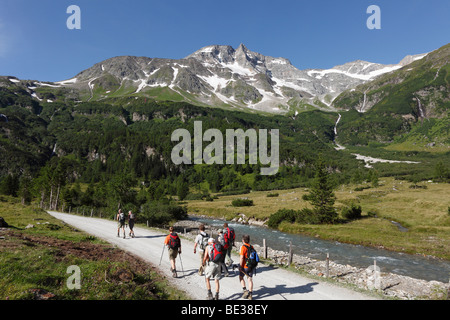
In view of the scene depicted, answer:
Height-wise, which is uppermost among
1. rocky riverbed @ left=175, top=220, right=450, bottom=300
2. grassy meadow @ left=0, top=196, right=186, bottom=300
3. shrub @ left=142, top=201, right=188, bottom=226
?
grassy meadow @ left=0, top=196, right=186, bottom=300

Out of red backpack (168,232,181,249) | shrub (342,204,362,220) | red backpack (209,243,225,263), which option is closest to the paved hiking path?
red backpack (168,232,181,249)

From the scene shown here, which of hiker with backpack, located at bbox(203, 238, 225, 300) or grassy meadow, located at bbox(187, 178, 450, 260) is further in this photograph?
grassy meadow, located at bbox(187, 178, 450, 260)

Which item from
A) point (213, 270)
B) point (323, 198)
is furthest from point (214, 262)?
point (323, 198)

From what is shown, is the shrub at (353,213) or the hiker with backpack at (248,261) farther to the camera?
the shrub at (353,213)

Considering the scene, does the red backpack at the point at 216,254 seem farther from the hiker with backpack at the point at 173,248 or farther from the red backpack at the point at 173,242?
the red backpack at the point at 173,242

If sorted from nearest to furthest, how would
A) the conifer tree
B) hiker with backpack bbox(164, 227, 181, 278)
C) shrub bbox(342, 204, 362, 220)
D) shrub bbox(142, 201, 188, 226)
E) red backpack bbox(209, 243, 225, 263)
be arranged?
1. red backpack bbox(209, 243, 225, 263)
2. hiker with backpack bbox(164, 227, 181, 278)
3. shrub bbox(142, 201, 188, 226)
4. the conifer tree
5. shrub bbox(342, 204, 362, 220)

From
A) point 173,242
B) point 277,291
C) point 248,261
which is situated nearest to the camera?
point 248,261

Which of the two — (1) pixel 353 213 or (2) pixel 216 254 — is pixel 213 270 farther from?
(1) pixel 353 213

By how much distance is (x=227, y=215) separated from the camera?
273 feet

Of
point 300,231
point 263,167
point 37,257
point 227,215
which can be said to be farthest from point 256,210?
point 263,167

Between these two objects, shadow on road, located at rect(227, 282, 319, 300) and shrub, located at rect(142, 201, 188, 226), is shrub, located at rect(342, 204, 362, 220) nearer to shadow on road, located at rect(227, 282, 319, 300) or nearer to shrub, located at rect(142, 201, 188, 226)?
shrub, located at rect(142, 201, 188, 226)

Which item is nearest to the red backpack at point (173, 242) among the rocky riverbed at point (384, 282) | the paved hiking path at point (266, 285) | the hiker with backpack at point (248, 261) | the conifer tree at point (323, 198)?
the paved hiking path at point (266, 285)

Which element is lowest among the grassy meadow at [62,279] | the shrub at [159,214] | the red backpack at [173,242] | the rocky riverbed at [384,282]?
the rocky riverbed at [384,282]

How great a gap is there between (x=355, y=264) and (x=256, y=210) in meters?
47.8
